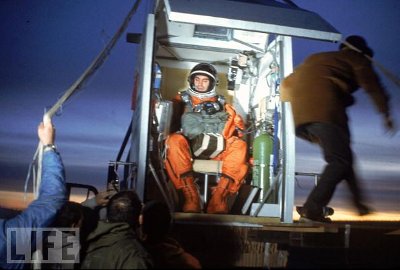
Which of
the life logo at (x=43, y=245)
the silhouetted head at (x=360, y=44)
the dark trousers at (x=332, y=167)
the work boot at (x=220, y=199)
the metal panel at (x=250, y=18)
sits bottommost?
the life logo at (x=43, y=245)

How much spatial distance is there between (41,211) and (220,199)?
91.3 inches

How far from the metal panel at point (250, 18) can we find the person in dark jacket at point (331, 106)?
62 cm

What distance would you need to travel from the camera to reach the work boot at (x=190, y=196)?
4.57m

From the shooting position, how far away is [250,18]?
163 inches

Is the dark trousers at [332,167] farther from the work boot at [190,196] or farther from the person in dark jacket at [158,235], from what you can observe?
the work boot at [190,196]

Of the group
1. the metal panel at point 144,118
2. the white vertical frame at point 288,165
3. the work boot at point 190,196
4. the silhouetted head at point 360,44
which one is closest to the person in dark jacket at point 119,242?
the metal panel at point 144,118

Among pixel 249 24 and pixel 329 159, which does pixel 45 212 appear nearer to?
pixel 329 159

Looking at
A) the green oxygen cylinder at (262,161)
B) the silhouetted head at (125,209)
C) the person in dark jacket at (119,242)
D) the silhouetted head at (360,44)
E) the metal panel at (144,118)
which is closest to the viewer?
the person in dark jacket at (119,242)

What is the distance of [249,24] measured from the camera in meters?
4.05

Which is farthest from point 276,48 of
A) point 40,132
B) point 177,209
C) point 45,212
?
point 45,212

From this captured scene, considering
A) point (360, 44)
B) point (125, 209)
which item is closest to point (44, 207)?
point (125, 209)

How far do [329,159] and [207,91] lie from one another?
294 centimetres

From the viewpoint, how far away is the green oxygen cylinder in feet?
16.8

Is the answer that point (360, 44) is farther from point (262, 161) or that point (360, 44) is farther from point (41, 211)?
point (41, 211)
